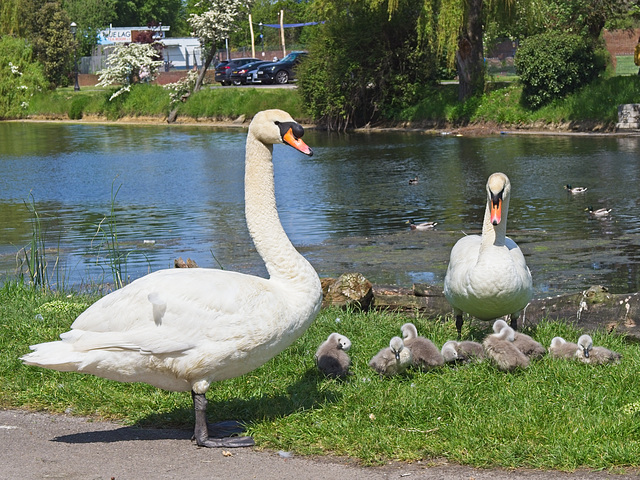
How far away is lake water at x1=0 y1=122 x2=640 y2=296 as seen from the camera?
44.1 ft

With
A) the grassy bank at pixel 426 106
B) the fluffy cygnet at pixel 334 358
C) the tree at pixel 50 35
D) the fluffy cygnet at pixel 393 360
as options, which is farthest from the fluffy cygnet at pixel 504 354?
the tree at pixel 50 35

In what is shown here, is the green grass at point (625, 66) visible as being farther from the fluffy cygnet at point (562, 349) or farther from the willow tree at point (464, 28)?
the fluffy cygnet at point (562, 349)

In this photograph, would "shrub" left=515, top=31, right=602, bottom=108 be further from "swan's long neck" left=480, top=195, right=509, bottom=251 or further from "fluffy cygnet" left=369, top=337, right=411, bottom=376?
"fluffy cygnet" left=369, top=337, right=411, bottom=376

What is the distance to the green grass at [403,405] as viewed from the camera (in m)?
4.78

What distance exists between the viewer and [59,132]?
45.7m

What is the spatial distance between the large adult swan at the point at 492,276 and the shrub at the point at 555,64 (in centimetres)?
2618

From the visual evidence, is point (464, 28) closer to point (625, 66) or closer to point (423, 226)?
point (423, 226)

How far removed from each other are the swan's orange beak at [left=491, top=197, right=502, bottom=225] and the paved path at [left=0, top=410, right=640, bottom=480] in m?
2.96

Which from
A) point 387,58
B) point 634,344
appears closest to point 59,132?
point 387,58

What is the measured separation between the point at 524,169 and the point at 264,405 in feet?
64.0

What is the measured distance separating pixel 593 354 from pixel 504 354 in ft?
2.26

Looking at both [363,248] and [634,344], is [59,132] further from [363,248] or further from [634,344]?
[634,344]

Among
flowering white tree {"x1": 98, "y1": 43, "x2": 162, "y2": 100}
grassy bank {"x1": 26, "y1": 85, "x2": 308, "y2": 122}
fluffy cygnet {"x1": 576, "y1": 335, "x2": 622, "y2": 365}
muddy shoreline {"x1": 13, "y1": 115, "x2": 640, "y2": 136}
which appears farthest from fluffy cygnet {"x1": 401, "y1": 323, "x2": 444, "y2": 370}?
flowering white tree {"x1": 98, "y1": 43, "x2": 162, "y2": 100}

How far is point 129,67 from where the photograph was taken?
55.1 meters
